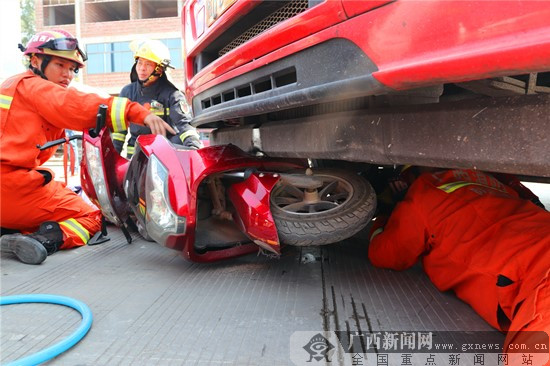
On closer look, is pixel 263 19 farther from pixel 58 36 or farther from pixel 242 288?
pixel 58 36

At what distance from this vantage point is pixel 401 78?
0.98 meters

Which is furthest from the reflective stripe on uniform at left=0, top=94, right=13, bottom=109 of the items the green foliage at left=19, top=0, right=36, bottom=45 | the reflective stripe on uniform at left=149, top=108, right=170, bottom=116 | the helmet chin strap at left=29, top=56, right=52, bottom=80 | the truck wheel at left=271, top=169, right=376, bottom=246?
the green foliage at left=19, top=0, right=36, bottom=45

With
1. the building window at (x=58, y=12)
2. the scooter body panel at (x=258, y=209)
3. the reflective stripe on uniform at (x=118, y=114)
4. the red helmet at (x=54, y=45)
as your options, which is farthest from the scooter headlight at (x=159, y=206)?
the building window at (x=58, y=12)

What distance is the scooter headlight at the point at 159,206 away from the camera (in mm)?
1754

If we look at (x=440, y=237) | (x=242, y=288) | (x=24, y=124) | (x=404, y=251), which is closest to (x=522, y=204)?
(x=440, y=237)

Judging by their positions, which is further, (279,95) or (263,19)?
(263,19)

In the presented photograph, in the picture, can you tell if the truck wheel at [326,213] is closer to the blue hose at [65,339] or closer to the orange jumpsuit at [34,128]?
the blue hose at [65,339]

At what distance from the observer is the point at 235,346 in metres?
1.27

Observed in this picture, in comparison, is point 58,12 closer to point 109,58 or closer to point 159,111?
point 109,58

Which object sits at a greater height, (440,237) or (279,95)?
(279,95)

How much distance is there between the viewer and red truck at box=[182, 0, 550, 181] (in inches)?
33.1

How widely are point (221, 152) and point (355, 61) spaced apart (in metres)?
1.01

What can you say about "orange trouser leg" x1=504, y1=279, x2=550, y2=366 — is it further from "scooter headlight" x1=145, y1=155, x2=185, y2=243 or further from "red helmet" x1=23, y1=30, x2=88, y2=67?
"red helmet" x1=23, y1=30, x2=88, y2=67

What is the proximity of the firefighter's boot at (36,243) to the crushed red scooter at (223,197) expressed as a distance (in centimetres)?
40
